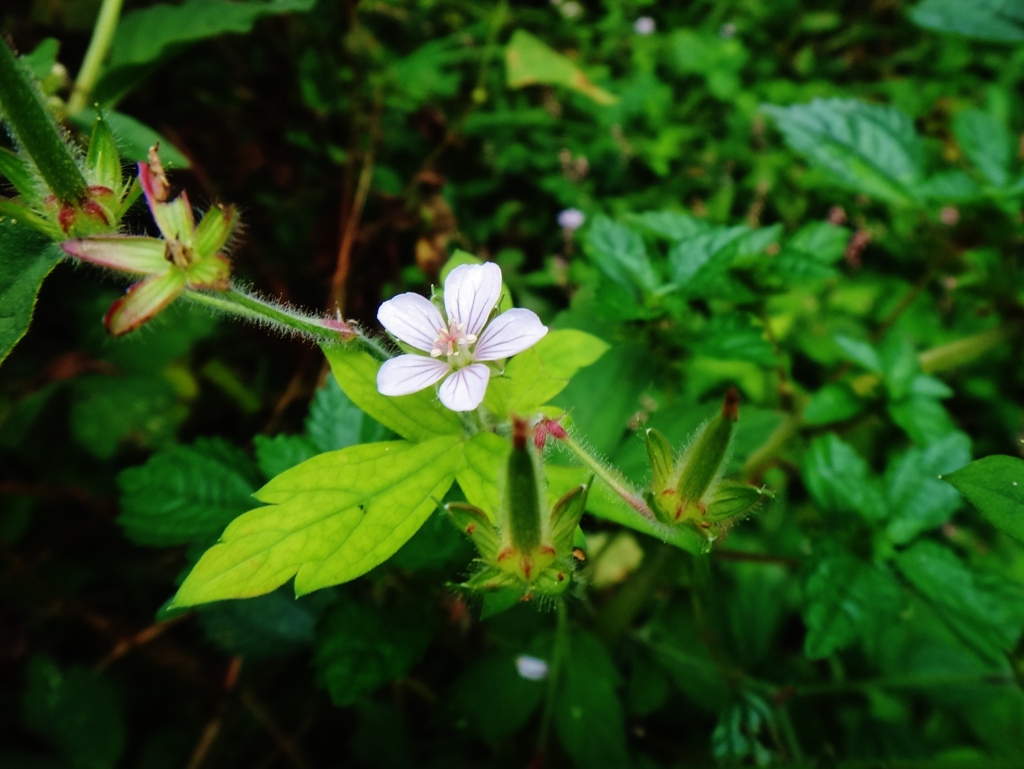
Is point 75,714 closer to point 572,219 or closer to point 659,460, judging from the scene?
point 659,460

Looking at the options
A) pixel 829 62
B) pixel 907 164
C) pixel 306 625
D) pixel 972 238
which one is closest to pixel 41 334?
pixel 306 625

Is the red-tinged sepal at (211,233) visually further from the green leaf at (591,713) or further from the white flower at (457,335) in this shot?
the green leaf at (591,713)

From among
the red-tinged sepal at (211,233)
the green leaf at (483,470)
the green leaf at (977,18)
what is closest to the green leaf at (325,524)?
the green leaf at (483,470)

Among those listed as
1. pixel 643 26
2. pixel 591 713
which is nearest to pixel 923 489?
pixel 591 713

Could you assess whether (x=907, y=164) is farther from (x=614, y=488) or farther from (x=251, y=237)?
(x=251, y=237)

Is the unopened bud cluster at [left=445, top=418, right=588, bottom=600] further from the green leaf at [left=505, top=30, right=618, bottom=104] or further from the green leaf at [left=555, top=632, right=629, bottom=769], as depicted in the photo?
the green leaf at [left=505, top=30, right=618, bottom=104]
